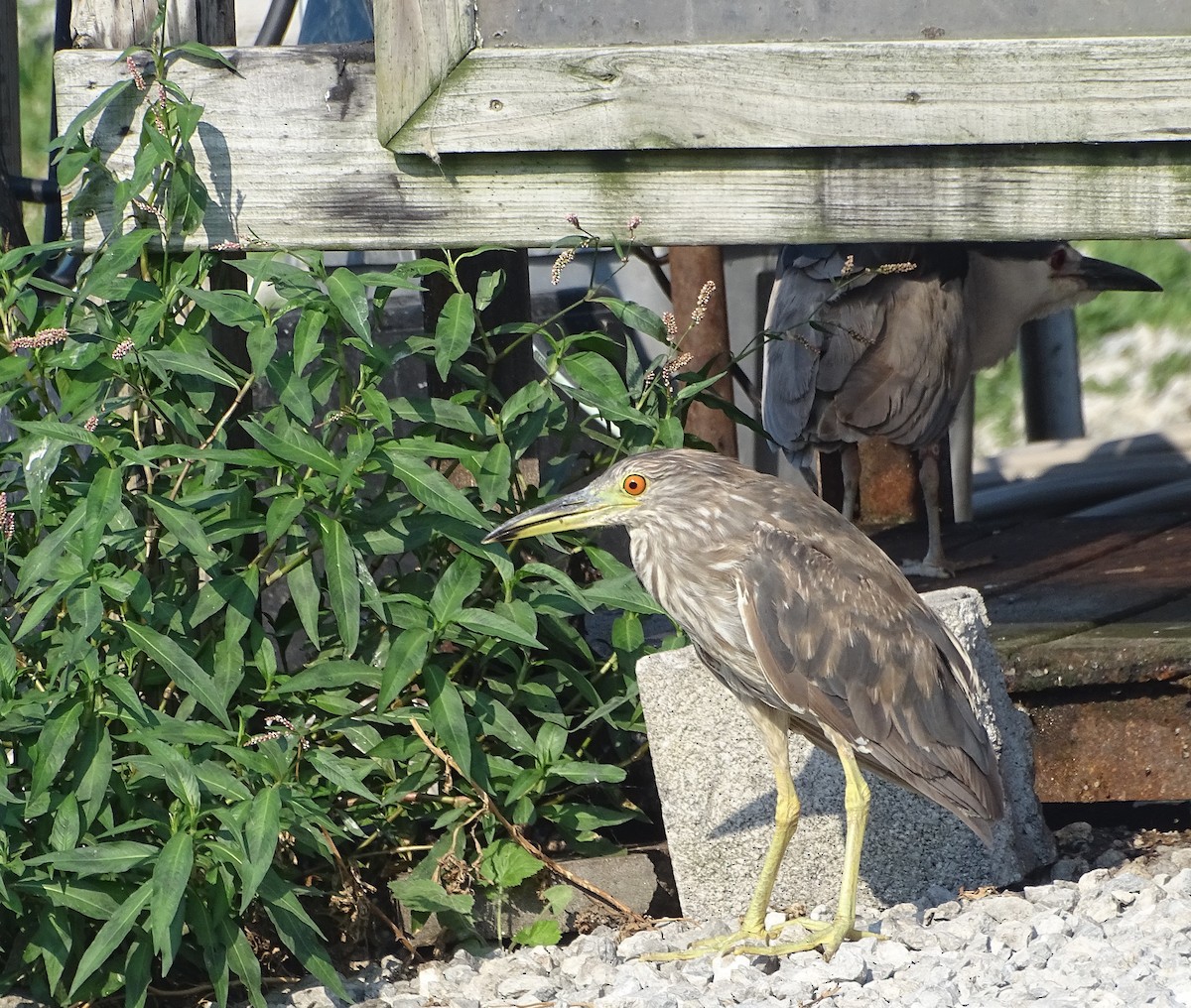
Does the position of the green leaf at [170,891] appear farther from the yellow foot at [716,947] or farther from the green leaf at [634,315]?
the green leaf at [634,315]

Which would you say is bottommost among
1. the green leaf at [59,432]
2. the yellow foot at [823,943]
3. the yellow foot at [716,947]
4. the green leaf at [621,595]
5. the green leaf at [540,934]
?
the green leaf at [540,934]

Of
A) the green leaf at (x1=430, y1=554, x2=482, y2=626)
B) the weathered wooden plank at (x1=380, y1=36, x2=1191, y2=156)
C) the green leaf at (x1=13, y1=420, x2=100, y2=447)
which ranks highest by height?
the weathered wooden plank at (x1=380, y1=36, x2=1191, y2=156)

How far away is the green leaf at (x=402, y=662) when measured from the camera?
336 centimetres

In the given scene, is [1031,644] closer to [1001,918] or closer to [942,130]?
[1001,918]

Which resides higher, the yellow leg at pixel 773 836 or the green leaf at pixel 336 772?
the green leaf at pixel 336 772

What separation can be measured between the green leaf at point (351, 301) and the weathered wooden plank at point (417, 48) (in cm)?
32

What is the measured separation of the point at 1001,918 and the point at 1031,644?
947mm

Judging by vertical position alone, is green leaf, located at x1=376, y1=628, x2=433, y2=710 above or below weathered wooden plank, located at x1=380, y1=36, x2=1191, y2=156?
below

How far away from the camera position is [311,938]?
3.38m

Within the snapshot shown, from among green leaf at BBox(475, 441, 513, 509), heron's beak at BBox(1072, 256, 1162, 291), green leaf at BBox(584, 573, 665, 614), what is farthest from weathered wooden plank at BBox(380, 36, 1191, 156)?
heron's beak at BBox(1072, 256, 1162, 291)

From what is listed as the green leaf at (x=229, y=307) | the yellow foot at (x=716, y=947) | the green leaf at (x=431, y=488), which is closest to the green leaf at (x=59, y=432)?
the green leaf at (x=229, y=307)

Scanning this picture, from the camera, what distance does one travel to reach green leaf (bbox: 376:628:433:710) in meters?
3.36

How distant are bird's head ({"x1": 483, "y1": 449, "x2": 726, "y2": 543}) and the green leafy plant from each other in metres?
0.14

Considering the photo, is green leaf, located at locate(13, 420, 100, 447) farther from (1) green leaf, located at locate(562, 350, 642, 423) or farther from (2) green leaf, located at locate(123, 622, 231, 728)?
(1) green leaf, located at locate(562, 350, 642, 423)
